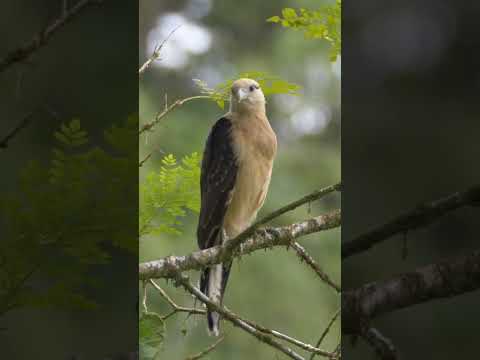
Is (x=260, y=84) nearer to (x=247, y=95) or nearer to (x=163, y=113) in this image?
(x=247, y=95)

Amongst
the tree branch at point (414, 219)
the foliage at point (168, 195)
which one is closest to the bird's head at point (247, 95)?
the foliage at point (168, 195)

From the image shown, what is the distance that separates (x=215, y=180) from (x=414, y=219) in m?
1.00

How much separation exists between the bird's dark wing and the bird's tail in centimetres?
9

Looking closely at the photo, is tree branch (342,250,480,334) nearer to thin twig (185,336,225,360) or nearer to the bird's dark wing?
thin twig (185,336,225,360)

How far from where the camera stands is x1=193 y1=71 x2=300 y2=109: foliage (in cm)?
236
